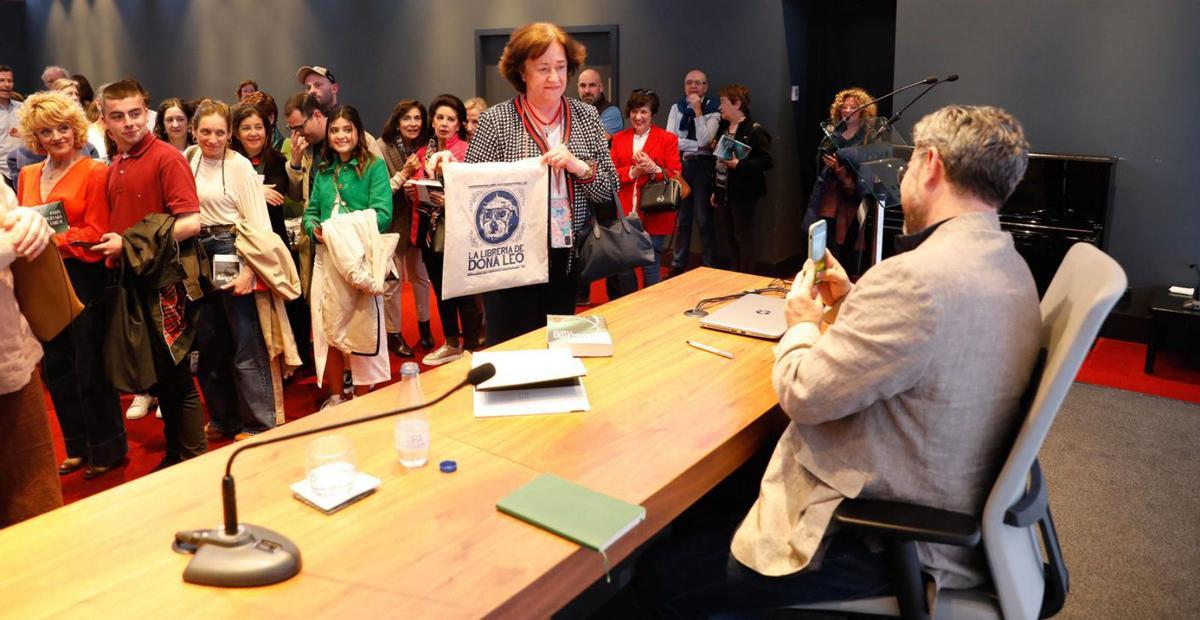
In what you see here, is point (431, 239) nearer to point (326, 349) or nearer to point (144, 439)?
point (326, 349)

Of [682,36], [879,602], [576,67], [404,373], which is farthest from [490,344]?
[682,36]

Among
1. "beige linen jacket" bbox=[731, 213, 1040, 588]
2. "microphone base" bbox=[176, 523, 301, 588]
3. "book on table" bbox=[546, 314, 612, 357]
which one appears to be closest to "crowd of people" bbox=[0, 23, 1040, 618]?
"beige linen jacket" bbox=[731, 213, 1040, 588]

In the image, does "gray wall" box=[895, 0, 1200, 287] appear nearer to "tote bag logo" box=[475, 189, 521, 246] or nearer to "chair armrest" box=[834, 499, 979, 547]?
"tote bag logo" box=[475, 189, 521, 246]

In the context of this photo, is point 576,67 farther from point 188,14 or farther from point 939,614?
point 188,14

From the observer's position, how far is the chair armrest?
5.32 feet

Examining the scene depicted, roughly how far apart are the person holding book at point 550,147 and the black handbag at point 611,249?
0.19ft

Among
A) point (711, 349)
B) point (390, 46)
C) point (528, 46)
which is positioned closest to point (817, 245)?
point (711, 349)

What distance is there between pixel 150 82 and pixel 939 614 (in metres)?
13.5

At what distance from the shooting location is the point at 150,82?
12516mm

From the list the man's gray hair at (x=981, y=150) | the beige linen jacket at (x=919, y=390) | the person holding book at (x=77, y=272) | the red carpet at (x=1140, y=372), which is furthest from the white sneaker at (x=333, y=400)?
the red carpet at (x=1140, y=372)

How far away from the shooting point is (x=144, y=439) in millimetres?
4121

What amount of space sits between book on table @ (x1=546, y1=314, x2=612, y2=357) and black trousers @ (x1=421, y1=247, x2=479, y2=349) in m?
2.43

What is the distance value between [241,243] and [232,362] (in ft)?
1.85

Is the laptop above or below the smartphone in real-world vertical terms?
below
